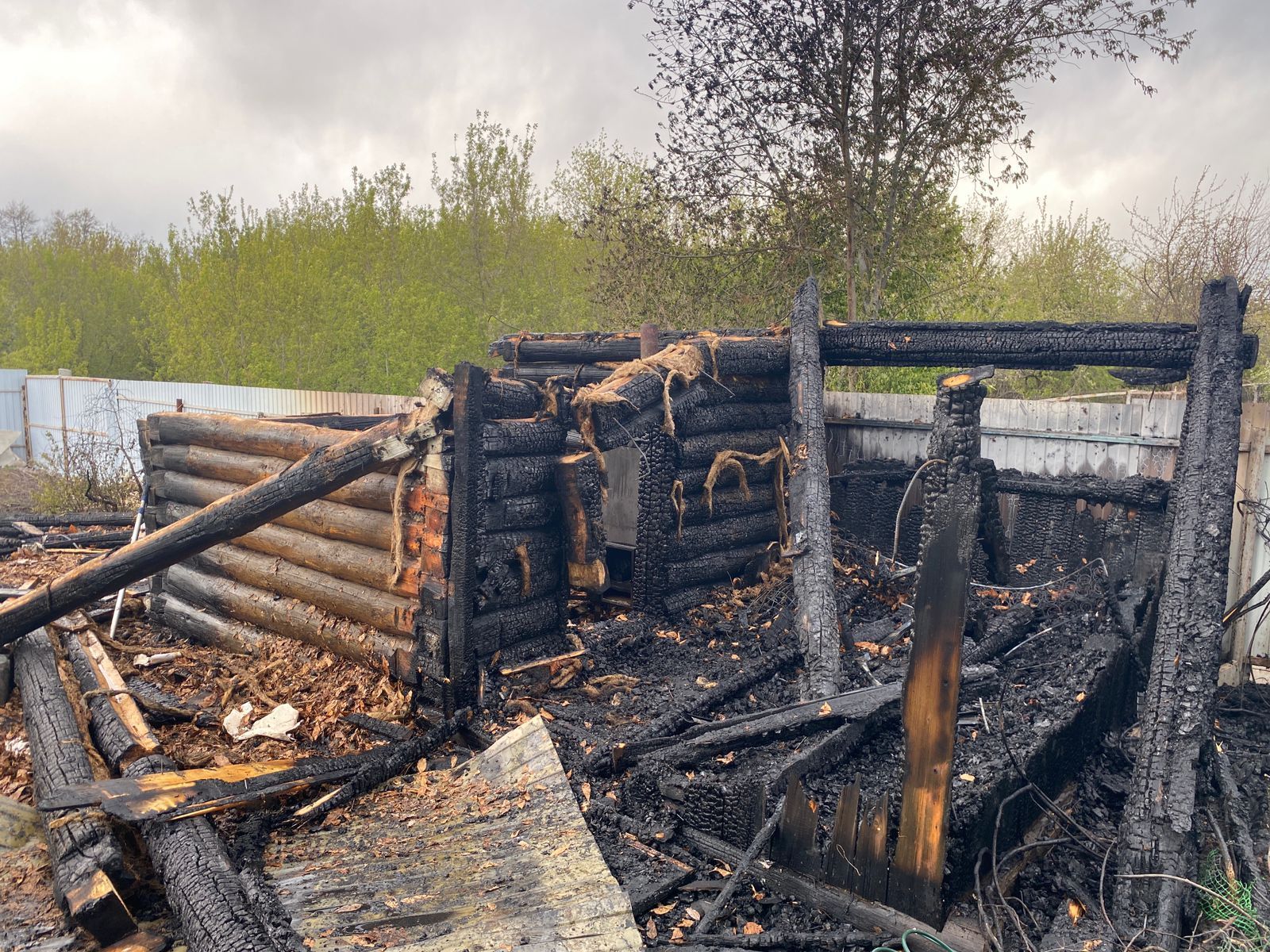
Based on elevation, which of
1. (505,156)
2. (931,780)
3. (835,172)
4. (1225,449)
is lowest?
(931,780)

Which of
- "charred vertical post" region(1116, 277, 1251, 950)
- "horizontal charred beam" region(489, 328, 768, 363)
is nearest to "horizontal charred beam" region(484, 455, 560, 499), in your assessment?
"horizontal charred beam" region(489, 328, 768, 363)

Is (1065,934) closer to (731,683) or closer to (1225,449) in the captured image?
(731,683)

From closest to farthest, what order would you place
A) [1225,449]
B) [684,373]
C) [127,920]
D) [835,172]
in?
[127,920], [1225,449], [684,373], [835,172]

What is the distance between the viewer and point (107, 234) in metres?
34.6

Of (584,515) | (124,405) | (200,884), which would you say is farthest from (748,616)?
(124,405)

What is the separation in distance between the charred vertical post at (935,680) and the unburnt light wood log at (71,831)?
3.33 metres

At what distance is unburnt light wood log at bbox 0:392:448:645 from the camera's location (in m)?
5.29

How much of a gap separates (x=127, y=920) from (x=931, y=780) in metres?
3.43

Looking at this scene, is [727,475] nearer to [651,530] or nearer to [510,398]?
[651,530]

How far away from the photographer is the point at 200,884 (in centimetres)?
346

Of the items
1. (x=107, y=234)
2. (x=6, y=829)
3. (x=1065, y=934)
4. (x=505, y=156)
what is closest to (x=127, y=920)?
(x=6, y=829)

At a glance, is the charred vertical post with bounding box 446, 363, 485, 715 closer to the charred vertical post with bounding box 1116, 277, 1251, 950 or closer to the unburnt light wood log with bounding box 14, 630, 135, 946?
the unburnt light wood log with bounding box 14, 630, 135, 946

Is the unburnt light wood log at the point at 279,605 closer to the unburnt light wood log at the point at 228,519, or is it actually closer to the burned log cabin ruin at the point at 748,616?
the burned log cabin ruin at the point at 748,616

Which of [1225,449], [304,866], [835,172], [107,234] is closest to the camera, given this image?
[304,866]
